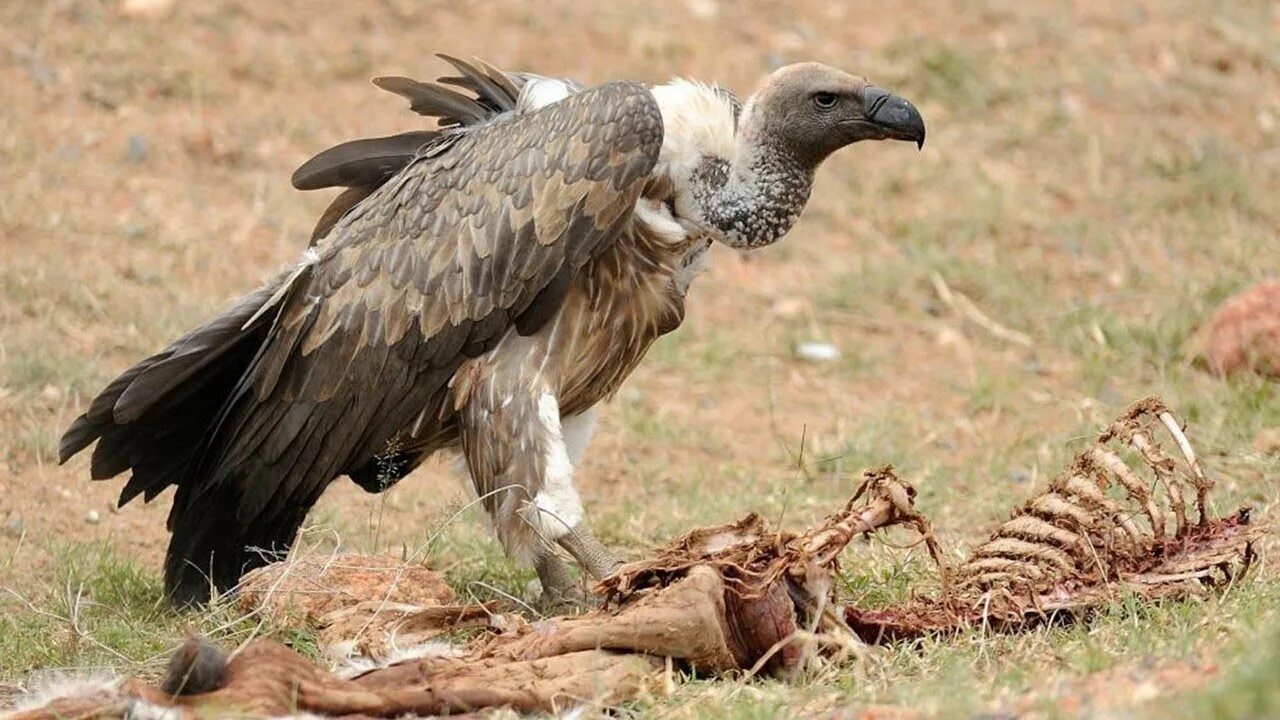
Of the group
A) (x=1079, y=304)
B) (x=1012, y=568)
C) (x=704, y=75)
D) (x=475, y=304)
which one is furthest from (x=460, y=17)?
(x=1012, y=568)

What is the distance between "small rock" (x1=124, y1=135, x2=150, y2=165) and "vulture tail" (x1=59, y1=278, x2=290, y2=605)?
12.9 feet

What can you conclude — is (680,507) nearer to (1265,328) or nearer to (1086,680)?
(1265,328)

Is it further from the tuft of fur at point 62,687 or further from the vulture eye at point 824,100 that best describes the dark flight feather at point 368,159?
→ the tuft of fur at point 62,687

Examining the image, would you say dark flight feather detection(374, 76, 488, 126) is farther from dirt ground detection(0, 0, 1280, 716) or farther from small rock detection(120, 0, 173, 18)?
small rock detection(120, 0, 173, 18)

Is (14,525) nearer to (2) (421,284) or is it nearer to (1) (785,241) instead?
(2) (421,284)

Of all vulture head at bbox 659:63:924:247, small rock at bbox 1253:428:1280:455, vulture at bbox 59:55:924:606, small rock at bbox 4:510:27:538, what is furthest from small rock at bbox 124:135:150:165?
small rock at bbox 1253:428:1280:455

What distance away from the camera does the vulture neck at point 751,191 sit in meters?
5.31

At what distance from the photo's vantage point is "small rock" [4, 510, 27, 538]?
609 centimetres

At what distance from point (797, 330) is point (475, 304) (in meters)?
3.43

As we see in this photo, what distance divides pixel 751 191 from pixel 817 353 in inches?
Answer: 117

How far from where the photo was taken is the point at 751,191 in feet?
17.5

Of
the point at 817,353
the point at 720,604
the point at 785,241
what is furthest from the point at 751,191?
the point at 785,241

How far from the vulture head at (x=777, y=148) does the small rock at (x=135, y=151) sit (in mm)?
4663

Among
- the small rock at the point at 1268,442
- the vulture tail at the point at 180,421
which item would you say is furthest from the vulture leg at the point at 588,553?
the small rock at the point at 1268,442
